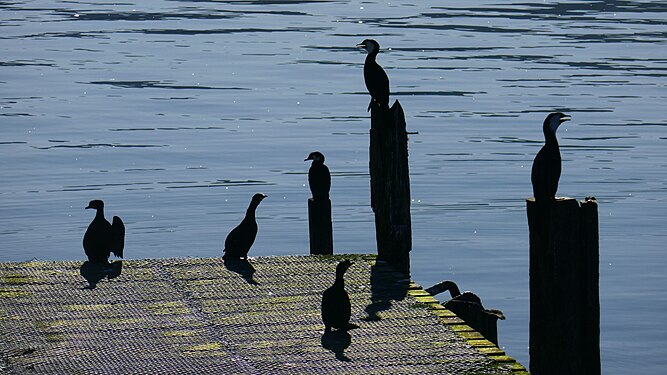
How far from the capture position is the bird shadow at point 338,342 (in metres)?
10.2

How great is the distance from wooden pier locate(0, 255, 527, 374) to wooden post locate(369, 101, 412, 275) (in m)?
0.37

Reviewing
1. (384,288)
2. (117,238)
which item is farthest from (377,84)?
(384,288)

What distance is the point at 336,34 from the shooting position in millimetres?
55719

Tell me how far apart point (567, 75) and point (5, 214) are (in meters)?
22.2

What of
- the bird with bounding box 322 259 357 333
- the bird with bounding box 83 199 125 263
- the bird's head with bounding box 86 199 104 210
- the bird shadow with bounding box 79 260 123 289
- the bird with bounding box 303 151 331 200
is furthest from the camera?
the bird with bounding box 303 151 331 200

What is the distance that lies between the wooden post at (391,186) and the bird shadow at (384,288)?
0.25 m

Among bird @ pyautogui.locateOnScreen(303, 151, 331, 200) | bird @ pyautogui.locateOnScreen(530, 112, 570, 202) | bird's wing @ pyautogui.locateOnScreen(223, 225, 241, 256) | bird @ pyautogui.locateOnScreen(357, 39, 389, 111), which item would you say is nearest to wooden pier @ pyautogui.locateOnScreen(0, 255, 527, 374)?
bird's wing @ pyautogui.locateOnScreen(223, 225, 241, 256)

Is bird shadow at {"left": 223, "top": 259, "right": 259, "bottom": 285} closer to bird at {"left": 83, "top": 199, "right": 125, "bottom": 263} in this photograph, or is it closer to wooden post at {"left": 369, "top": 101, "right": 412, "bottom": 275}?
bird at {"left": 83, "top": 199, "right": 125, "bottom": 263}

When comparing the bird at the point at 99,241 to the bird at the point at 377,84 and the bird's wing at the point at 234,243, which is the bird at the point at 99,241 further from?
the bird at the point at 377,84

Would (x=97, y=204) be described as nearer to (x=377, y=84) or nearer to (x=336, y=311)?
(x=377, y=84)

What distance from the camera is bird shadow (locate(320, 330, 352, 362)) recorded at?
33.6 ft

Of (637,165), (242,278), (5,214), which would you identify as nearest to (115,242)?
(242,278)

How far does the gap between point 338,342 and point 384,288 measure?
6.82 ft

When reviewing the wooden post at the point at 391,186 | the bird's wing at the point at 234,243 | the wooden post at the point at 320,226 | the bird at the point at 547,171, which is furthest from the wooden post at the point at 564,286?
the wooden post at the point at 320,226
